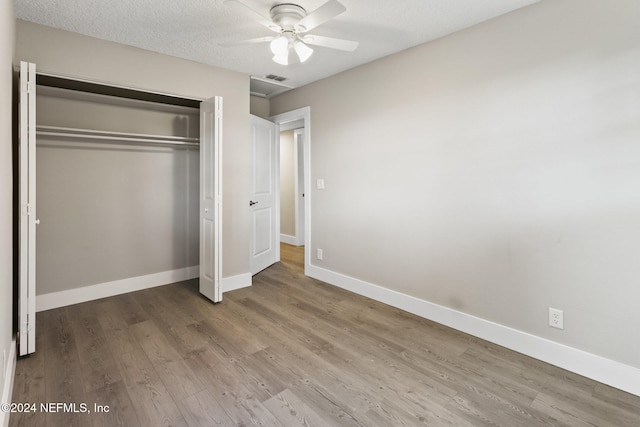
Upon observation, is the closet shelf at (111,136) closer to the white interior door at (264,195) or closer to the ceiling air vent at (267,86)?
the white interior door at (264,195)

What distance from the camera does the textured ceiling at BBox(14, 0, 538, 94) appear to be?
7.42 ft

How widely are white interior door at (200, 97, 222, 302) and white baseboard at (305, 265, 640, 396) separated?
1572mm

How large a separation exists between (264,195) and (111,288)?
80.2 inches

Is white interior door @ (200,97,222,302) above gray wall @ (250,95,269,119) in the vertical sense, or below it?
below

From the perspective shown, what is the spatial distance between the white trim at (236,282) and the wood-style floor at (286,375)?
22.4 inches

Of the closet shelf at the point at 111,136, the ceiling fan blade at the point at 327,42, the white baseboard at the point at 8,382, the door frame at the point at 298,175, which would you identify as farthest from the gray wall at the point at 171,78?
the door frame at the point at 298,175

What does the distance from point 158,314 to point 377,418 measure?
2182 millimetres

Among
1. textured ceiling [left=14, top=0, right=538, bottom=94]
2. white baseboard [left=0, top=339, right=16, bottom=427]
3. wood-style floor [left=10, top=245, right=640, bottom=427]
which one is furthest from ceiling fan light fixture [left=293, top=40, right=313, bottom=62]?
white baseboard [left=0, top=339, right=16, bottom=427]

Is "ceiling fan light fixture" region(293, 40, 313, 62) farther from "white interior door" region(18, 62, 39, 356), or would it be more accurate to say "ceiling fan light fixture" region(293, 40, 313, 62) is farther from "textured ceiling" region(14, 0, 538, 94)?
"white interior door" region(18, 62, 39, 356)

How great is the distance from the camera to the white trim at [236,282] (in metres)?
3.64

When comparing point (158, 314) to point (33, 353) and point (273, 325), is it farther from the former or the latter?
point (273, 325)

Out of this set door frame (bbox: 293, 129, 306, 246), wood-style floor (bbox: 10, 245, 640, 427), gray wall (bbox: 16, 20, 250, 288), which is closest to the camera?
wood-style floor (bbox: 10, 245, 640, 427)

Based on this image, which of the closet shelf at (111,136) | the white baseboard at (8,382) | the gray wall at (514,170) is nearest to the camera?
the white baseboard at (8,382)

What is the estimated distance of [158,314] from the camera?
2959mm
